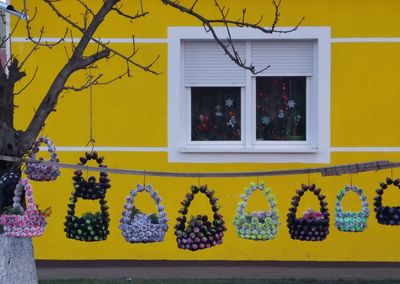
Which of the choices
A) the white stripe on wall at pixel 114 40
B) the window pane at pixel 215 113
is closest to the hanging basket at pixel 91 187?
the white stripe on wall at pixel 114 40

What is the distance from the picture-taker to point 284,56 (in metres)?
10.3

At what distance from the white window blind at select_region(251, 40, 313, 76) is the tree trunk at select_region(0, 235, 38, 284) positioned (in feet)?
16.0

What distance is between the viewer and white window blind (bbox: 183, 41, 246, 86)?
33.8 ft

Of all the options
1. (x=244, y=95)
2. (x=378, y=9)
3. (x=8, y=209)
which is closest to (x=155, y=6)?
(x=244, y=95)

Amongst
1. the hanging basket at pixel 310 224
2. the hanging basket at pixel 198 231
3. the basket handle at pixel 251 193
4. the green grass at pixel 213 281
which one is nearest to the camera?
the hanging basket at pixel 198 231

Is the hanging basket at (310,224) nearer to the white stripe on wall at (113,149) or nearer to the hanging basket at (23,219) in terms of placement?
the hanging basket at (23,219)

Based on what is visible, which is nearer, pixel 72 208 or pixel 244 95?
pixel 72 208

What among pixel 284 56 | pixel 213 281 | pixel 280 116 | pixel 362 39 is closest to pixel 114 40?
pixel 284 56

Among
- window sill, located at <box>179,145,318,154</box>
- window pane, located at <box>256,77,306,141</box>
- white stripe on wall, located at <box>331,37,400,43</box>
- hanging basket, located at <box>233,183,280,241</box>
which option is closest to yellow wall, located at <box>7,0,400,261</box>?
white stripe on wall, located at <box>331,37,400,43</box>

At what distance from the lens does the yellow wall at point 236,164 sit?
1023 centimetres

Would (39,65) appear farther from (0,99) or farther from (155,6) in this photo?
(0,99)

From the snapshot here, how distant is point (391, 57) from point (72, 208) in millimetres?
5021

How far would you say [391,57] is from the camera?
10227 mm

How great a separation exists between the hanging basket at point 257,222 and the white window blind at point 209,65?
12.5ft
